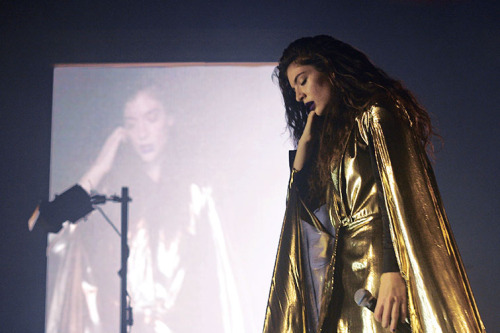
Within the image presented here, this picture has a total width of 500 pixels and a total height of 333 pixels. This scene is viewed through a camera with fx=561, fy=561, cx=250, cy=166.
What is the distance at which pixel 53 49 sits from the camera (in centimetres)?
271

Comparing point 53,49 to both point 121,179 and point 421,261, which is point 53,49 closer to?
point 121,179

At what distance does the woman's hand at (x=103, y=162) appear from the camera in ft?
8.28

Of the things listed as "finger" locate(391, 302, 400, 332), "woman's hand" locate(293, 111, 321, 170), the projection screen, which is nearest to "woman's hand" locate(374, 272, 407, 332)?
"finger" locate(391, 302, 400, 332)

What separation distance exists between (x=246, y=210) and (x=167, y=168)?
0.41 meters

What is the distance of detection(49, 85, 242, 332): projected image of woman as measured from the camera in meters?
2.37

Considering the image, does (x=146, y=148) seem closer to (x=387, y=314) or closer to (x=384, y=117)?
(x=384, y=117)

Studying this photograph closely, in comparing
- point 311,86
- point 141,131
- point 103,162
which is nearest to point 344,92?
point 311,86

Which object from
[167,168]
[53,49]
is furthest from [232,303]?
[53,49]

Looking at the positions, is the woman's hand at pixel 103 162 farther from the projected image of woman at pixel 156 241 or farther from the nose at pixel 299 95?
the nose at pixel 299 95

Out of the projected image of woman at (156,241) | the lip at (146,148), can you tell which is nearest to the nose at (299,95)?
the projected image of woman at (156,241)

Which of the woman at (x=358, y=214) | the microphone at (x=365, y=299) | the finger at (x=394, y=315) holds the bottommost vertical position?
the finger at (x=394, y=315)

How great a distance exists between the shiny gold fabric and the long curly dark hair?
0.06 meters

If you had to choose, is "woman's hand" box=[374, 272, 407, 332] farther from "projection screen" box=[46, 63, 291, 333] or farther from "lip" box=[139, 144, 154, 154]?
"lip" box=[139, 144, 154, 154]

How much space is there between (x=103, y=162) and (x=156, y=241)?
0.44m
